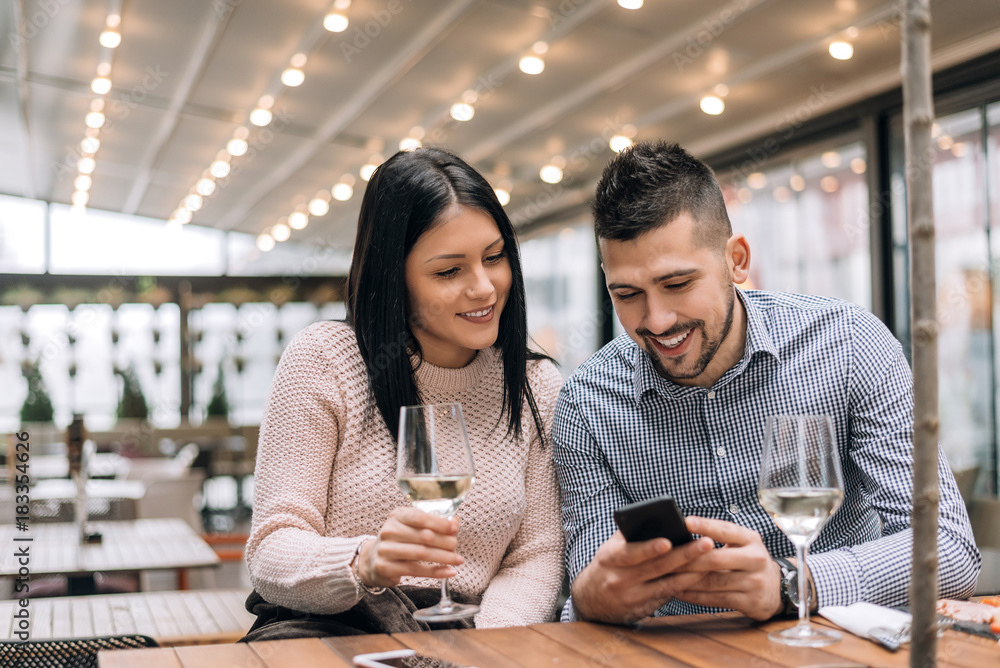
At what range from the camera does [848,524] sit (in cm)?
174

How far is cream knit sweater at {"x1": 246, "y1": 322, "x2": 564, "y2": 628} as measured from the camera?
156cm

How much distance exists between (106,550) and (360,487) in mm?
2031

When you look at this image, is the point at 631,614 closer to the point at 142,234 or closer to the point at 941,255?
the point at 941,255

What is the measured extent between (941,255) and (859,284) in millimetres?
677

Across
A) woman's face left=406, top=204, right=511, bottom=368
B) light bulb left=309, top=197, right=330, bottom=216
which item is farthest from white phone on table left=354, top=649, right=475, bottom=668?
light bulb left=309, top=197, right=330, bottom=216

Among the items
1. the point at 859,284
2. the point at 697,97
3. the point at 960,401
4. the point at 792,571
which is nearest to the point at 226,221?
the point at 697,97

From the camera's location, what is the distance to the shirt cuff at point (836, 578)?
4.50 feet

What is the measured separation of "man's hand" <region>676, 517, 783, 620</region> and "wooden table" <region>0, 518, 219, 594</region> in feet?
6.99

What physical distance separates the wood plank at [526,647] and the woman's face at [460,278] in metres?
0.63

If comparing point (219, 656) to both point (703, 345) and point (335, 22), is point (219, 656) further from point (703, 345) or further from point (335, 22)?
point (335, 22)

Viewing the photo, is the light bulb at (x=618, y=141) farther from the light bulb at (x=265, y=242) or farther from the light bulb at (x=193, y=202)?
the light bulb at (x=265, y=242)

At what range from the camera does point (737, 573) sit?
49.8 inches

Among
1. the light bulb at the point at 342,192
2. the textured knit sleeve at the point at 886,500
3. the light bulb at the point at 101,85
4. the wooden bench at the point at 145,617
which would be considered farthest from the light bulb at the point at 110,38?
the textured knit sleeve at the point at 886,500

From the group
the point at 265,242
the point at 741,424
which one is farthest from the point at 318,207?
the point at 741,424
